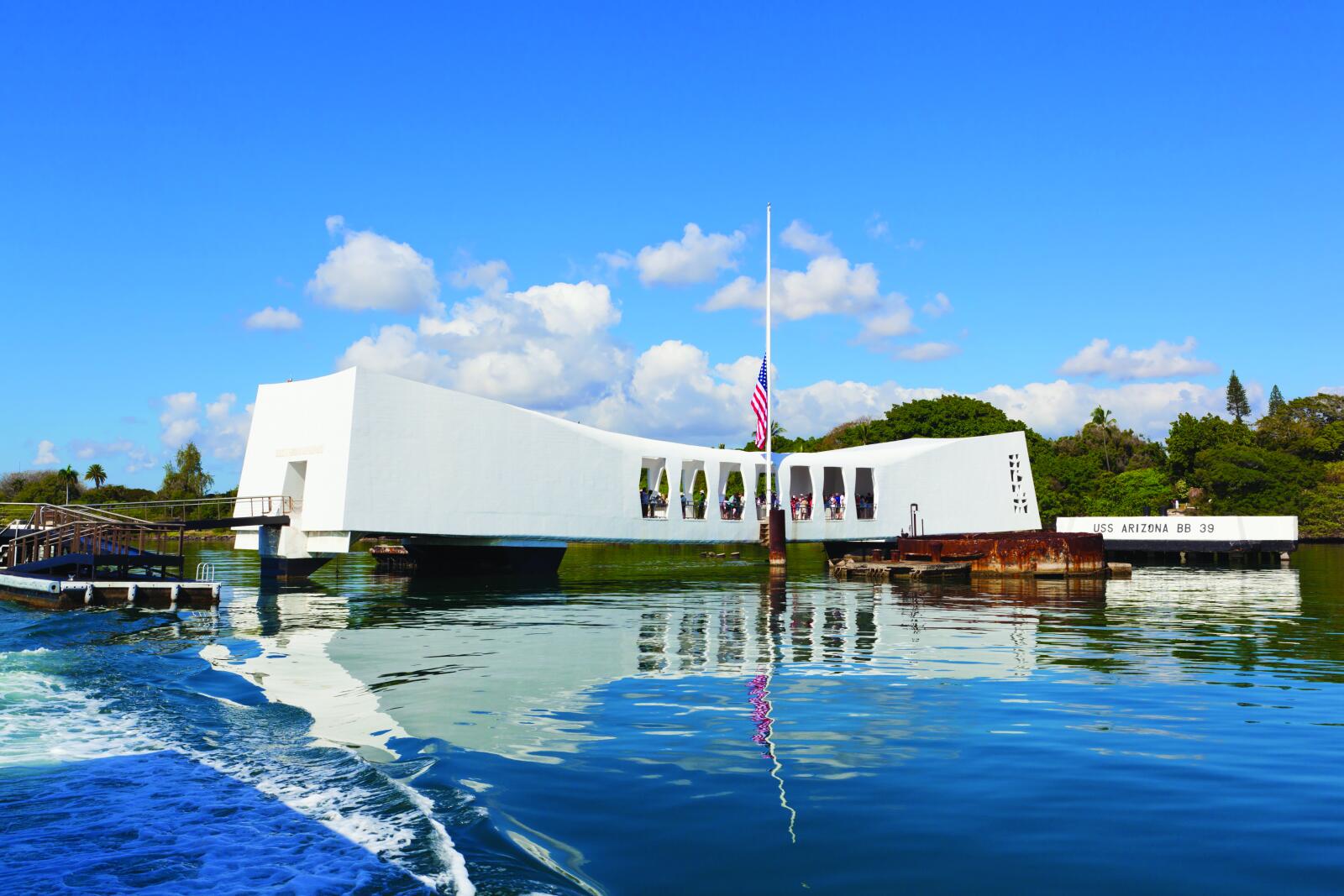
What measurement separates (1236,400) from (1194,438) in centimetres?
6554

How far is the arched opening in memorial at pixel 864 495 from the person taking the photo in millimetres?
40006

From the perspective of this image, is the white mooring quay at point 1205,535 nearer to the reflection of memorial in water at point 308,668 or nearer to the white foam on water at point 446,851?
the reflection of memorial in water at point 308,668

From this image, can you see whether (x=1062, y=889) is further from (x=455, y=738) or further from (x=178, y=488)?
(x=178, y=488)

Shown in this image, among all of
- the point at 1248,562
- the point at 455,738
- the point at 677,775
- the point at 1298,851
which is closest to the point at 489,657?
the point at 455,738

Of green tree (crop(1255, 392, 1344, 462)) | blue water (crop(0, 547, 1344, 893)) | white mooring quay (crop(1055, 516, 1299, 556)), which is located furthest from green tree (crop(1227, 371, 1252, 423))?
blue water (crop(0, 547, 1344, 893))

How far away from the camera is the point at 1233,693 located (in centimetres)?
983

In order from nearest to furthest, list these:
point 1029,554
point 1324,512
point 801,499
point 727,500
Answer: point 1029,554 < point 727,500 < point 801,499 < point 1324,512

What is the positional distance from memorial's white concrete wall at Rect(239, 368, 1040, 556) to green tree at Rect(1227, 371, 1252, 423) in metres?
113

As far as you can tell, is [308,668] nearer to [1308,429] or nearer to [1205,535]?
[1205,535]

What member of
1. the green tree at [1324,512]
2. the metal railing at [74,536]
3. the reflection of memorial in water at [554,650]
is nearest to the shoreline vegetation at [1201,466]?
the green tree at [1324,512]

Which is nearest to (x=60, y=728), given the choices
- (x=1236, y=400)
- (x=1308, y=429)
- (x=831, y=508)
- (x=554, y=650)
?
(x=554, y=650)

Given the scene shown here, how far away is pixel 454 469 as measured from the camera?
1132 inches

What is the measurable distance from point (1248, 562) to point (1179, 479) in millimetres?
32877

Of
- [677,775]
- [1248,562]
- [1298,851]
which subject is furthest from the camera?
[1248,562]
